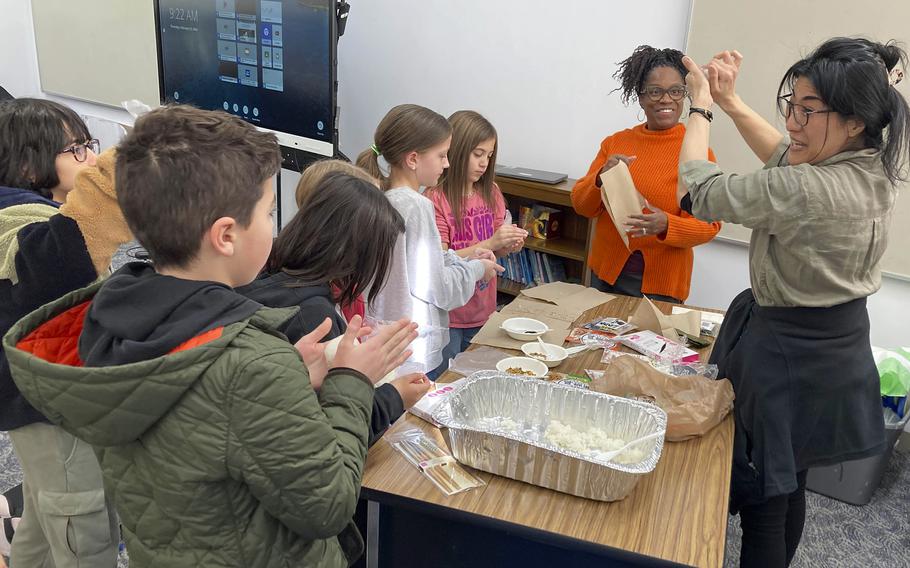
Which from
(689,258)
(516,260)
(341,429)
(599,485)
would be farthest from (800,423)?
(516,260)

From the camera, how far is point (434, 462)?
4.34 ft

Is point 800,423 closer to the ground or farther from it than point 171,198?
closer to the ground

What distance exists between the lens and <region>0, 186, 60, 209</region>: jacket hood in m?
1.51

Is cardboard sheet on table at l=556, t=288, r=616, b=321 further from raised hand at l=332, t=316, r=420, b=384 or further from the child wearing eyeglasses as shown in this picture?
the child wearing eyeglasses

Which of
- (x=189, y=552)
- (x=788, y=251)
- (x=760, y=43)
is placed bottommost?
(x=189, y=552)

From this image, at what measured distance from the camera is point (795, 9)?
8.74 ft

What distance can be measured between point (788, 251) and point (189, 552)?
1.25 m

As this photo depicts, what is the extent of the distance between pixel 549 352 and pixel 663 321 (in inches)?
15.6

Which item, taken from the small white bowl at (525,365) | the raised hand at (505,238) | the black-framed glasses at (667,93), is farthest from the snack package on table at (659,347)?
the black-framed glasses at (667,93)

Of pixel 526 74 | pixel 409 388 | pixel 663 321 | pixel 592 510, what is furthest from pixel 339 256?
pixel 526 74

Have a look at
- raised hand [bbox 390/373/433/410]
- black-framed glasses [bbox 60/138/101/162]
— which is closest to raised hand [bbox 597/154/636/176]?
raised hand [bbox 390/373/433/410]

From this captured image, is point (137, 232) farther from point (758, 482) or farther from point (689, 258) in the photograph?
point (689, 258)

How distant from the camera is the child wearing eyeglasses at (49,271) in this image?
1.37m

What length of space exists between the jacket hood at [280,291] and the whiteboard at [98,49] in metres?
3.79
